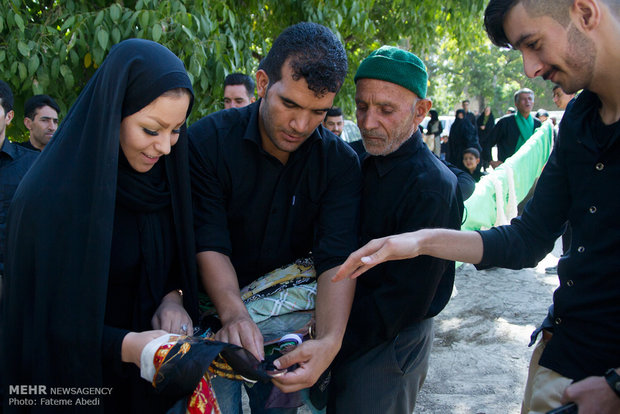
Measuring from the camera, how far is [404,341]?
2.13 metres

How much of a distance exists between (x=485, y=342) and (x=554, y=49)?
11.3 ft

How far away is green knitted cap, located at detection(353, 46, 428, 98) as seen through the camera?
2.12m

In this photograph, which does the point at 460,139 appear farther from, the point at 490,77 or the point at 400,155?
the point at 490,77

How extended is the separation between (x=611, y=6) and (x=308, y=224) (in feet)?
4.49

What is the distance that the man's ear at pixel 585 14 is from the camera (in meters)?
1.60

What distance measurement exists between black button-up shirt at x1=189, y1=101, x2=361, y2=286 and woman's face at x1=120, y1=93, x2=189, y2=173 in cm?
34

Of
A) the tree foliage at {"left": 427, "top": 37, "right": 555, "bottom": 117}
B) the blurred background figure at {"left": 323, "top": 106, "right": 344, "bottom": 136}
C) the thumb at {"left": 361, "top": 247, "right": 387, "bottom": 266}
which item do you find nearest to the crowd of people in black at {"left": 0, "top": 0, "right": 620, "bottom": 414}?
the thumb at {"left": 361, "top": 247, "right": 387, "bottom": 266}

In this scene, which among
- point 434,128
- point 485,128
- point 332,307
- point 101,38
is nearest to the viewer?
point 332,307

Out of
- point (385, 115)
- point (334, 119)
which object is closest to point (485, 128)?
point (334, 119)

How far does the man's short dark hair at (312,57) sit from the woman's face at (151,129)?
1.61ft

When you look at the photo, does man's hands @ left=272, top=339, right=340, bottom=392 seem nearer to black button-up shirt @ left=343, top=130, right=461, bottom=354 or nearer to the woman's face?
black button-up shirt @ left=343, top=130, right=461, bottom=354

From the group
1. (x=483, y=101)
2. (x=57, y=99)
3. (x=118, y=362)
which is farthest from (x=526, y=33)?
(x=483, y=101)

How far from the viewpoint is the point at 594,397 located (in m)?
1.52

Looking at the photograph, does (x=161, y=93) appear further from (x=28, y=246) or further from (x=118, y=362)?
(x=118, y=362)
